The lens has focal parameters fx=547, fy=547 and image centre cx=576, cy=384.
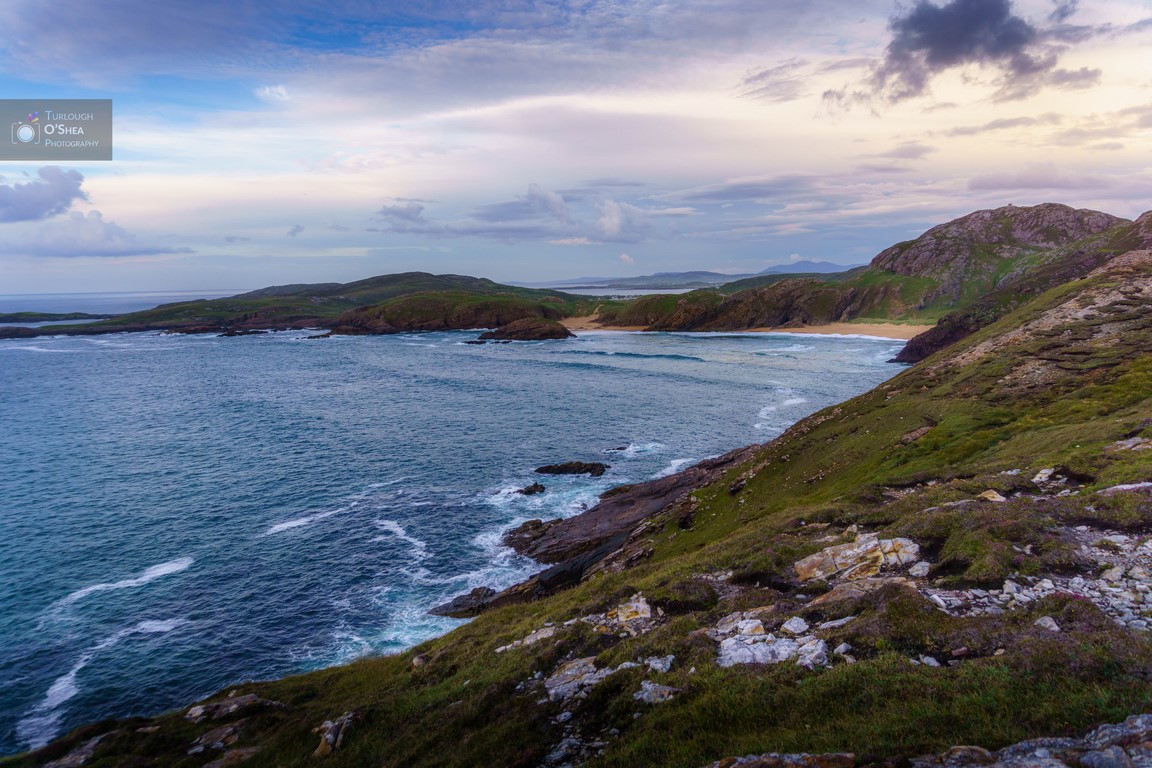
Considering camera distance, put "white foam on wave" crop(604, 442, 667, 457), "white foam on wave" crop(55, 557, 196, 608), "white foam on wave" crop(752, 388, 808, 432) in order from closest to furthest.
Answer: "white foam on wave" crop(55, 557, 196, 608) < "white foam on wave" crop(604, 442, 667, 457) < "white foam on wave" crop(752, 388, 808, 432)

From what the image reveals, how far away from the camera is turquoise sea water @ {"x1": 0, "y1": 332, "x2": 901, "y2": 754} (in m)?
30.8

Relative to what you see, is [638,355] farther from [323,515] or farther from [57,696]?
[57,696]

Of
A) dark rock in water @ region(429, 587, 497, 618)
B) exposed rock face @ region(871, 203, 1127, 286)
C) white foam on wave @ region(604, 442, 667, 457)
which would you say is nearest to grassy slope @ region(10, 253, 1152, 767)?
dark rock in water @ region(429, 587, 497, 618)

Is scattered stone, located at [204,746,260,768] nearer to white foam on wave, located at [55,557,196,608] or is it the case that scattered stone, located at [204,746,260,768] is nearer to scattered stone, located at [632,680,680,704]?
scattered stone, located at [632,680,680,704]

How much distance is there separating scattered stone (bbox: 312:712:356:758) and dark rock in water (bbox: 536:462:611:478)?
1548 inches

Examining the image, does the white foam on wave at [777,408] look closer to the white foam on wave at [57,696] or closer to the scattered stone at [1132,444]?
the scattered stone at [1132,444]

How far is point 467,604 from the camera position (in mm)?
34594

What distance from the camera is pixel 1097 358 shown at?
121 feet

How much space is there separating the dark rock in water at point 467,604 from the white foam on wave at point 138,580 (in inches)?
795

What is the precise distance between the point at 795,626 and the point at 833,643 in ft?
5.19

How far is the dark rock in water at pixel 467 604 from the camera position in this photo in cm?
3359

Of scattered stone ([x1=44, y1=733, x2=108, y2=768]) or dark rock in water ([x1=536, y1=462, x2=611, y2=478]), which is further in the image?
dark rock in water ([x1=536, y1=462, x2=611, y2=478])

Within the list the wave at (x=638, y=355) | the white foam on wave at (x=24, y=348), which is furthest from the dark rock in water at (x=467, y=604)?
the white foam on wave at (x=24, y=348)

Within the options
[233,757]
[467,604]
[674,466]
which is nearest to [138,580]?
[467,604]
